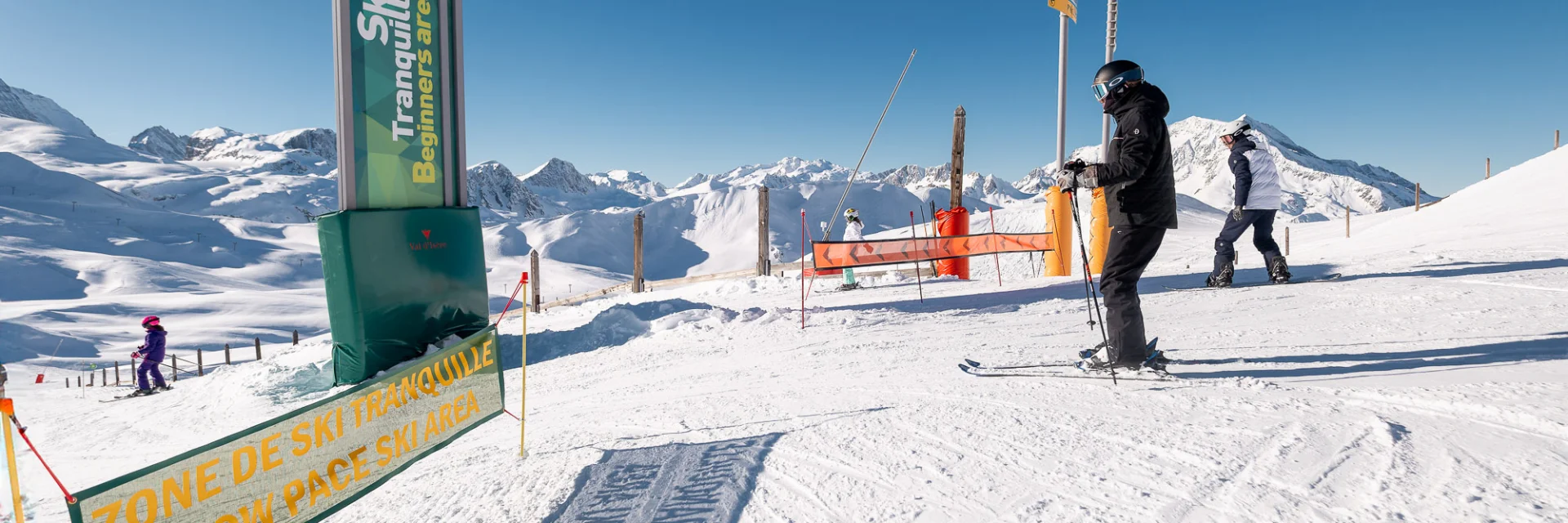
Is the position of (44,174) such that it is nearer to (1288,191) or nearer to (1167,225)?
(1167,225)

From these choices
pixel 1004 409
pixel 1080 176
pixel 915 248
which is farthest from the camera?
pixel 915 248

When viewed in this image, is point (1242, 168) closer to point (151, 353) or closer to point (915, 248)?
point (915, 248)

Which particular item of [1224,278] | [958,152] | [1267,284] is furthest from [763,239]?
[1267,284]

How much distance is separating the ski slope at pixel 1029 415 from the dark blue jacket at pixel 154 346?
338cm

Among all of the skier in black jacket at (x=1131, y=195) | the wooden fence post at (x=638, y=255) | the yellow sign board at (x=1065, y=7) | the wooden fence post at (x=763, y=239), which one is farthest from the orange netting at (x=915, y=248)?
the wooden fence post at (x=638, y=255)

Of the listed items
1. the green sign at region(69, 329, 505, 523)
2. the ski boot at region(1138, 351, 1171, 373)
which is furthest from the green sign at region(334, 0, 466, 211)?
the ski boot at region(1138, 351, 1171, 373)

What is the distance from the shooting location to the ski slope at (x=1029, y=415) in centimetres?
188

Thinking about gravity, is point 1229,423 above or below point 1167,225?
below

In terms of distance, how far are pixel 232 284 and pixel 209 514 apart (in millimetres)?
68530

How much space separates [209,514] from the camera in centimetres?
174

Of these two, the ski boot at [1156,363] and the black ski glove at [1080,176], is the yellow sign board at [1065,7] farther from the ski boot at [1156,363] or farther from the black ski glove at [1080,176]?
the ski boot at [1156,363]

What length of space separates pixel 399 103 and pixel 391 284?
1.42 meters

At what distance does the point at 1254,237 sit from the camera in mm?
6180

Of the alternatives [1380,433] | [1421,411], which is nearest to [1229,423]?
[1380,433]
